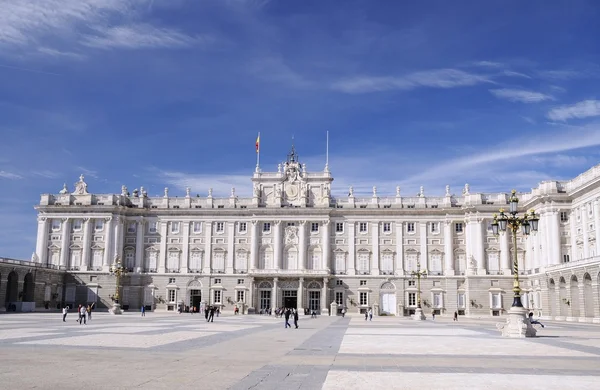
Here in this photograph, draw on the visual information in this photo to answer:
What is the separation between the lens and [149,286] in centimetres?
8681

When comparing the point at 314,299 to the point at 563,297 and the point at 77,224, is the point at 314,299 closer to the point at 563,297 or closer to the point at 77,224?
the point at 563,297

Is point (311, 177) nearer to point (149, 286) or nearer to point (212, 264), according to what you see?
point (212, 264)

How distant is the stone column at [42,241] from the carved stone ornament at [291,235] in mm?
34914

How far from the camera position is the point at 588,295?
6066cm

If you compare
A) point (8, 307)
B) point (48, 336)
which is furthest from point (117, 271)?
point (48, 336)

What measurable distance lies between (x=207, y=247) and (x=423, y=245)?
102 feet

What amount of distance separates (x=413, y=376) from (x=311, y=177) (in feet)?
233

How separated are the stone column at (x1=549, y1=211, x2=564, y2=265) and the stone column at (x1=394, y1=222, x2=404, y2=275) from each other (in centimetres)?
2008

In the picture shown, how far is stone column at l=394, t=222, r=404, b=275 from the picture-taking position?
277ft

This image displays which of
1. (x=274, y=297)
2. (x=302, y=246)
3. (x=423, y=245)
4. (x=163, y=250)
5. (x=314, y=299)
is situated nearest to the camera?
(x=274, y=297)

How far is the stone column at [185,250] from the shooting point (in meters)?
87.2

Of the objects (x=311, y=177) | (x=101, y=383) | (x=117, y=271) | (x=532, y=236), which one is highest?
(x=311, y=177)

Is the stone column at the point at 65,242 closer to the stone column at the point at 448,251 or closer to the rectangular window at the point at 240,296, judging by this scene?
the rectangular window at the point at 240,296

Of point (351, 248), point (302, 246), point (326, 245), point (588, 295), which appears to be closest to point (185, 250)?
point (302, 246)
